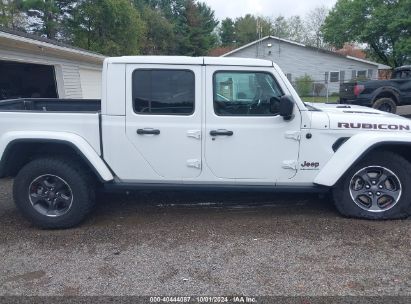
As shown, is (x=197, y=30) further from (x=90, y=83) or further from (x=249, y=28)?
(x=90, y=83)

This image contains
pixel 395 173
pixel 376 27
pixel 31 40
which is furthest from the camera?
pixel 376 27

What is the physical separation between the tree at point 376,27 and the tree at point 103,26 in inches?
655

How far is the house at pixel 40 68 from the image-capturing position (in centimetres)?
932

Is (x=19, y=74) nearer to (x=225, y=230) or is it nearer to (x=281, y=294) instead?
(x=225, y=230)

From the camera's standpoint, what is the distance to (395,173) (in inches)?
164

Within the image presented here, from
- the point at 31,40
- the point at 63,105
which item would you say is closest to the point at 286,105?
the point at 63,105

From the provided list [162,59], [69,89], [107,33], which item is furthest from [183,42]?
[162,59]

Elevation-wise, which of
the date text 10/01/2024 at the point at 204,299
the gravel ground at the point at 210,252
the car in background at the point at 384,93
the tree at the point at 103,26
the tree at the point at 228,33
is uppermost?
the tree at the point at 228,33

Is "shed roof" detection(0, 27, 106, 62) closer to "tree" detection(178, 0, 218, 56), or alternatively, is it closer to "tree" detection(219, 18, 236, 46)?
"tree" detection(178, 0, 218, 56)

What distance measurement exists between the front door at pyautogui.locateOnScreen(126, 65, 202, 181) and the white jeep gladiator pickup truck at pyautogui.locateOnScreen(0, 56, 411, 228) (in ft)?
0.04

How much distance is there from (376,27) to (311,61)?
759 cm

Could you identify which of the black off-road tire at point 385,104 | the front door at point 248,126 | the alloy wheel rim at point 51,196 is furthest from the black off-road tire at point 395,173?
the black off-road tire at point 385,104

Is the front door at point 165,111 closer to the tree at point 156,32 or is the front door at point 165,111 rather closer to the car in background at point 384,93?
the car in background at point 384,93

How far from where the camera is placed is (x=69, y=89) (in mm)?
12625
